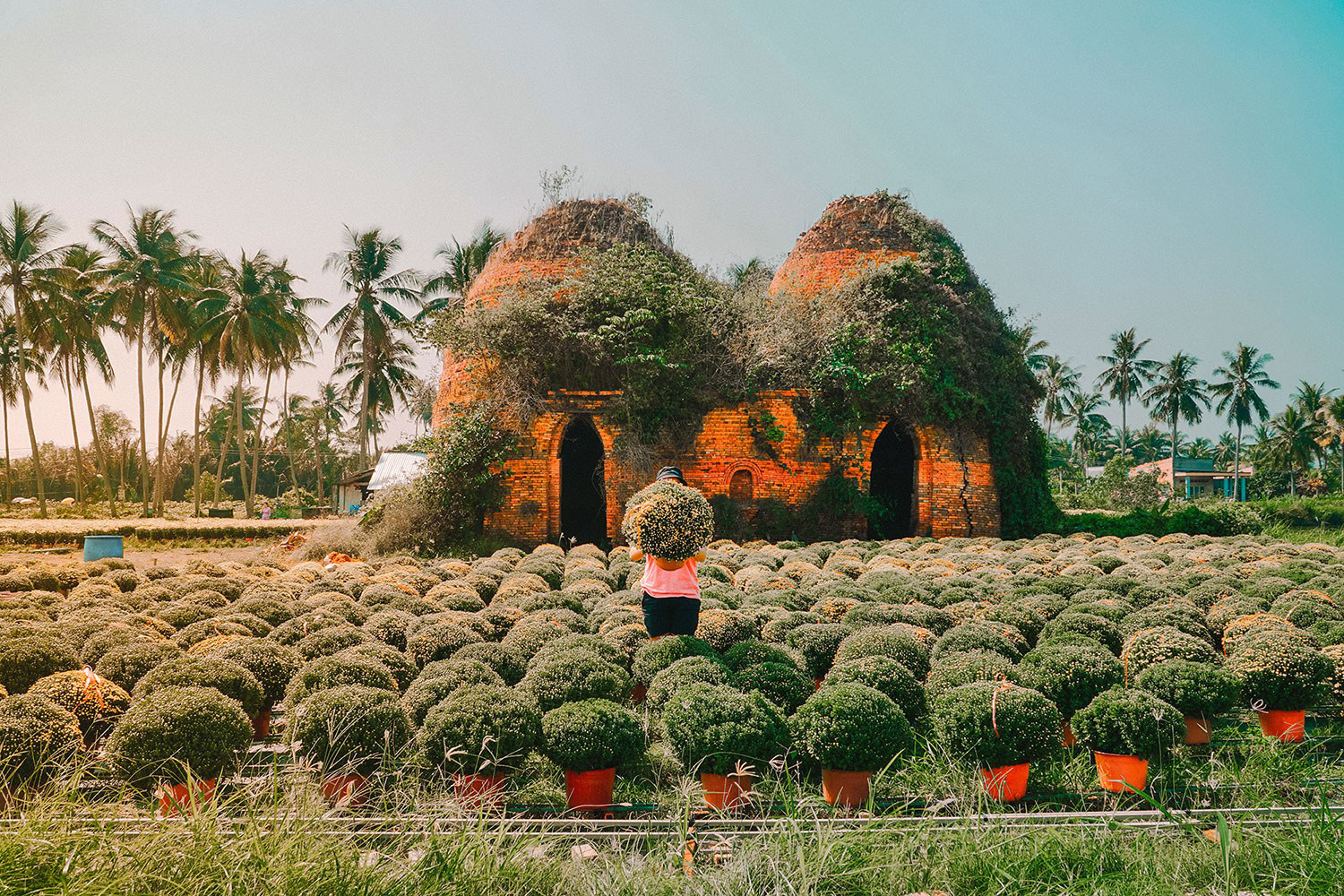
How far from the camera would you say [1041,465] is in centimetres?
1748

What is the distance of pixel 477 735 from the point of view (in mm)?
4352

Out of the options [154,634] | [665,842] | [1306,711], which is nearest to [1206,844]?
[665,842]

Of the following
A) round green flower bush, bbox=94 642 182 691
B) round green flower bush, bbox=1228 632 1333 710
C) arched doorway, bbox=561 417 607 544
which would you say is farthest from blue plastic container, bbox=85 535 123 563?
round green flower bush, bbox=1228 632 1333 710

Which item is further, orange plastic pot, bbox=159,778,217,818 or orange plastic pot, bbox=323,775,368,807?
orange plastic pot, bbox=323,775,368,807

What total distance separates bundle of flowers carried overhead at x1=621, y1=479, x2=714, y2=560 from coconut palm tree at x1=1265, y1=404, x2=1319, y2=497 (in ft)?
194

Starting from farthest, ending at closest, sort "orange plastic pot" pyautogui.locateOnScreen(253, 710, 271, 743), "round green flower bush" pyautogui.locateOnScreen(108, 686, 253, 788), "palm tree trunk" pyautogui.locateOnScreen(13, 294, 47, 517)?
1. "palm tree trunk" pyautogui.locateOnScreen(13, 294, 47, 517)
2. "orange plastic pot" pyautogui.locateOnScreen(253, 710, 271, 743)
3. "round green flower bush" pyautogui.locateOnScreen(108, 686, 253, 788)

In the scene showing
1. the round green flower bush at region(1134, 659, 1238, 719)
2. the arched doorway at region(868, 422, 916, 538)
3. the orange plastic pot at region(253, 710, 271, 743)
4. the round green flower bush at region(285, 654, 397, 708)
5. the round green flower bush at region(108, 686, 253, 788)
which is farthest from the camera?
the arched doorway at region(868, 422, 916, 538)

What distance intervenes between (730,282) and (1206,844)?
15858 millimetres

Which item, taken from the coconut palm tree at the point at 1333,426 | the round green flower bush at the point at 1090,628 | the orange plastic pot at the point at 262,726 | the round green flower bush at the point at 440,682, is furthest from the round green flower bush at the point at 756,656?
the coconut palm tree at the point at 1333,426

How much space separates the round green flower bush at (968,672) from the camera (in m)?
5.10

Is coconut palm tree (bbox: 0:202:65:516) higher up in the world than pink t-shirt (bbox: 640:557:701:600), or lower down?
higher up

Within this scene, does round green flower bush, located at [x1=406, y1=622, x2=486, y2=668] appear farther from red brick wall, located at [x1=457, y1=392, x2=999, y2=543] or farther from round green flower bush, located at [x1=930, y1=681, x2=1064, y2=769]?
red brick wall, located at [x1=457, y1=392, x2=999, y2=543]

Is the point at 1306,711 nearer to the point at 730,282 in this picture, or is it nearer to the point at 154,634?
the point at 154,634

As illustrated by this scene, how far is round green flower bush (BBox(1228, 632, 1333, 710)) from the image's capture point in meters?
5.26
